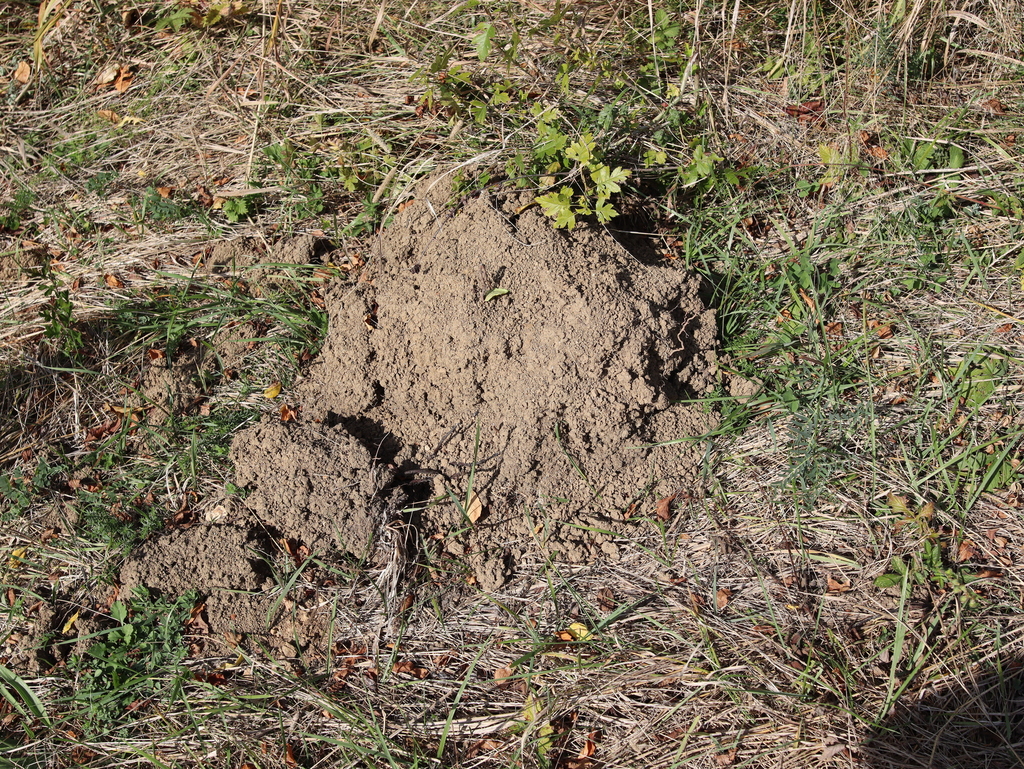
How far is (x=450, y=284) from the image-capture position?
2.57 metres

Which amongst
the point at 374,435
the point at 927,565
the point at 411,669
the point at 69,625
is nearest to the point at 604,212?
the point at 374,435

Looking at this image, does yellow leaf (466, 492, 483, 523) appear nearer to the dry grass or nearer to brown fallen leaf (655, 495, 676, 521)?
the dry grass

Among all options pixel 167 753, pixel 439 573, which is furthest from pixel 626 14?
pixel 167 753

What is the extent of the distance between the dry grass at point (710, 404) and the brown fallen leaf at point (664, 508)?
6 centimetres

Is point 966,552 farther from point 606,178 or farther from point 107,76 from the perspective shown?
point 107,76

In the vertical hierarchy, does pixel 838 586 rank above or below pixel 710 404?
below

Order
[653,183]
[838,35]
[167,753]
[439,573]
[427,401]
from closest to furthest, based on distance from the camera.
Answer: [167,753], [439,573], [427,401], [653,183], [838,35]

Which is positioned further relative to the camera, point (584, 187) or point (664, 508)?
point (584, 187)

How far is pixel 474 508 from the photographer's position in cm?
251

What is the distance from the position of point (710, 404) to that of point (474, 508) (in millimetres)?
927

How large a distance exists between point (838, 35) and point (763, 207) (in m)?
0.94

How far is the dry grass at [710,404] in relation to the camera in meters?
2.15

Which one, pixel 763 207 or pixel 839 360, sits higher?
pixel 763 207

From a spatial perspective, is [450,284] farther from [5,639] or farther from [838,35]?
[838,35]
